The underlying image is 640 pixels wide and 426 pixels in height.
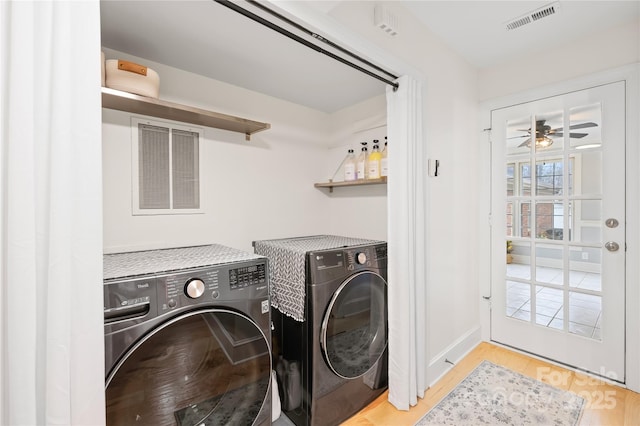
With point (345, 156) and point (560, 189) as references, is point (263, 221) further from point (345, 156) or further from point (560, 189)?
point (560, 189)

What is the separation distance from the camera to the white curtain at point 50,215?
66 centimetres

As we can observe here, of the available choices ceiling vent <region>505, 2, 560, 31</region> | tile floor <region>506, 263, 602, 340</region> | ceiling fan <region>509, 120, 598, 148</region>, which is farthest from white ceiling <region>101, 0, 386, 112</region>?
tile floor <region>506, 263, 602, 340</region>

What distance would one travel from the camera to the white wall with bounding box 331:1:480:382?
6.22ft

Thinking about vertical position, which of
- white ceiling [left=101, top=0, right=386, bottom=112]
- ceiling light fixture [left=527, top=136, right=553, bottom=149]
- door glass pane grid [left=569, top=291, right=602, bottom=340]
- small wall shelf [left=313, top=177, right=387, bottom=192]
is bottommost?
door glass pane grid [left=569, top=291, right=602, bottom=340]

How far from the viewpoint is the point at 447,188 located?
2.17 metres

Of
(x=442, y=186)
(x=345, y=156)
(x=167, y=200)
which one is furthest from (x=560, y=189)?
(x=167, y=200)

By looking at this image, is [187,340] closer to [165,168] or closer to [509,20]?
[165,168]

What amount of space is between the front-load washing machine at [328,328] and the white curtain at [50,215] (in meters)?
0.93

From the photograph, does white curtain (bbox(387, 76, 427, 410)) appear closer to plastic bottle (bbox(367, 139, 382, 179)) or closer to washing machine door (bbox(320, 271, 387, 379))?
washing machine door (bbox(320, 271, 387, 379))

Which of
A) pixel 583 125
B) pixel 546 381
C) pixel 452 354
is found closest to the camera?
pixel 546 381

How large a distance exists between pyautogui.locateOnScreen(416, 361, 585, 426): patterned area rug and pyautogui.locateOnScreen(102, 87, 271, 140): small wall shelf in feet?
6.86

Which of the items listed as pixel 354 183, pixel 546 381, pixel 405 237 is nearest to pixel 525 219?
pixel 546 381

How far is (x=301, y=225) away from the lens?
2484 mm

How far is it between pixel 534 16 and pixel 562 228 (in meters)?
1.51
